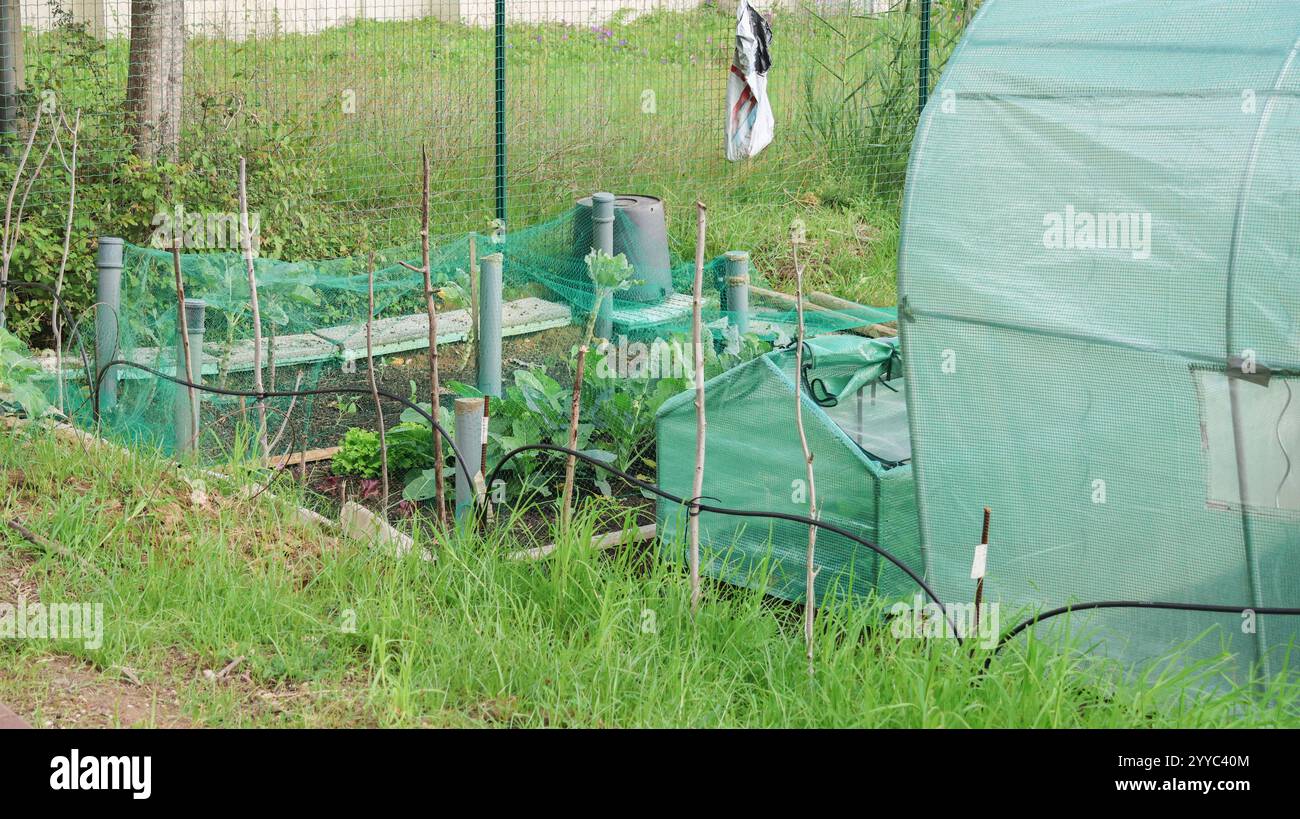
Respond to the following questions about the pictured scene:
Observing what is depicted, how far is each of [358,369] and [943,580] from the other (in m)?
3.37

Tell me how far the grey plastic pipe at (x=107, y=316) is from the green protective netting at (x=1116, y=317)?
3.41 m

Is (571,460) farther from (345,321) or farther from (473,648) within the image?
(345,321)

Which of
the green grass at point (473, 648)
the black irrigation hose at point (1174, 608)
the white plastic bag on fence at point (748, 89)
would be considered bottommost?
the green grass at point (473, 648)

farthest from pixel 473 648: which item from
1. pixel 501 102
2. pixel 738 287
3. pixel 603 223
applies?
pixel 501 102

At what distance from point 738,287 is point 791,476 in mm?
2442

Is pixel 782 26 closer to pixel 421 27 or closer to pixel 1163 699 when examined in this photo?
pixel 421 27

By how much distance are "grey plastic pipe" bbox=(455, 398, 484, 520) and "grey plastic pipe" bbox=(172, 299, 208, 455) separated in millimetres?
1094

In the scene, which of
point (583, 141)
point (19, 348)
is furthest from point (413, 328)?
point (583, 141)

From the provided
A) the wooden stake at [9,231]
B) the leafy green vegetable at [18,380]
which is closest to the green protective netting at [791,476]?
the leafy green vegetable at [18,380]

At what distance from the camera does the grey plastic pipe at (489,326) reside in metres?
6.00

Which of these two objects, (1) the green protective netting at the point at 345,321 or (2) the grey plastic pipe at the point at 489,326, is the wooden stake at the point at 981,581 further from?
(2) the grey plastic pipe at the point at 489,326

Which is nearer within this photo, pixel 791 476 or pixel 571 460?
pixel 571 460

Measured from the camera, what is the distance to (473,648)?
12.7ft

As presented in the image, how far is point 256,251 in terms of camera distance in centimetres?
771
